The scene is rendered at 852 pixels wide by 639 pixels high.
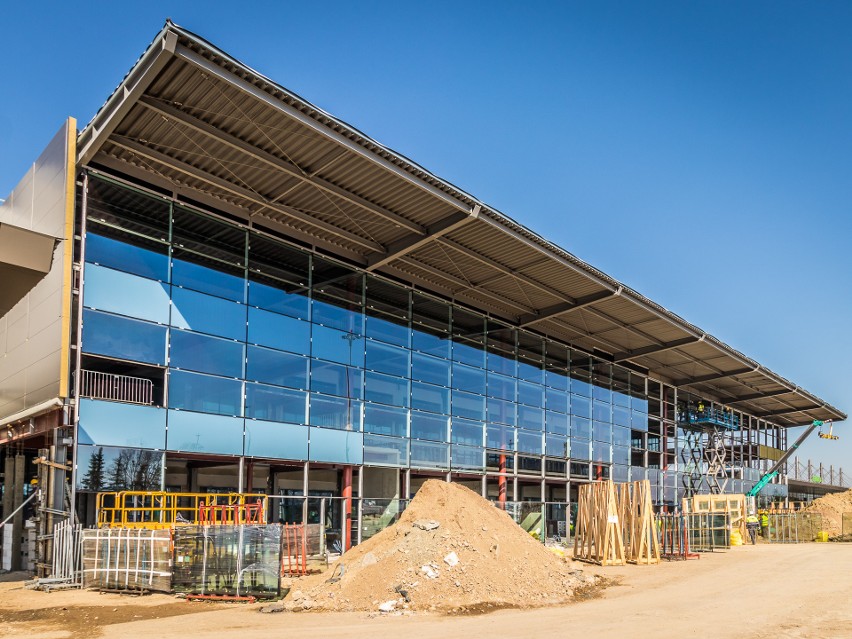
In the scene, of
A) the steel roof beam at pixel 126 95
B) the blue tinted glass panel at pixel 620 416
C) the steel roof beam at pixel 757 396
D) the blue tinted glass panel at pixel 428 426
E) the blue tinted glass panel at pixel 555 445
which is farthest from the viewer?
the steel roof beam at pixel 757 396

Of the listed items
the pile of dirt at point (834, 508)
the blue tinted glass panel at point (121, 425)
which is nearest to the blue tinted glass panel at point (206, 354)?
the blue tinted glass panel at point (121, 425)

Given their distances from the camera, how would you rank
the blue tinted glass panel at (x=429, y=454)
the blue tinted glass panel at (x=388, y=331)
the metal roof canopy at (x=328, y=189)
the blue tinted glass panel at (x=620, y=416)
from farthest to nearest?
1. the blue tinted glass panel at (x=620, y=416)
2. the blue tinted glass panel at (x=429, y=454)
3. the blue tinted glass panel at (x=388, y=331)
4. the metal roof canopy at (x=328, y=189)

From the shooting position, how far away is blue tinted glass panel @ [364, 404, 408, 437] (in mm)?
33625

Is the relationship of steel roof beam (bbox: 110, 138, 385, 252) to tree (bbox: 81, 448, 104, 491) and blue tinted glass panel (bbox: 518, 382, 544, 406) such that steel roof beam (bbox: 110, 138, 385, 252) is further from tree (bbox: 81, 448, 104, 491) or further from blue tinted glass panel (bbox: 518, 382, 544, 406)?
blue tinted glass panel (bbox: 518, 382, 544, 406)

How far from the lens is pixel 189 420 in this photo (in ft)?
87.9

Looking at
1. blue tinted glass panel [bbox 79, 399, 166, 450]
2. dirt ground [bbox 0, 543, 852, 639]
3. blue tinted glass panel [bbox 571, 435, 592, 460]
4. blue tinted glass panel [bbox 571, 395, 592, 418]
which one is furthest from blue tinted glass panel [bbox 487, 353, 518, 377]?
blue tinted glass panel [bbox 79, 399, 166, 450]

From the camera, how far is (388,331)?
35281mm

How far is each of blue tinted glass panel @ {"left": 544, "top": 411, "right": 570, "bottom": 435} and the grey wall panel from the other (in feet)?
84.9

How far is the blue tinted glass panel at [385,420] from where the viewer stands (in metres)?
33.6

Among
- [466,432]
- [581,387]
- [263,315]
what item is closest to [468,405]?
[466,432]

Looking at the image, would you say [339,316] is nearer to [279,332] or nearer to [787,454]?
[279,332]

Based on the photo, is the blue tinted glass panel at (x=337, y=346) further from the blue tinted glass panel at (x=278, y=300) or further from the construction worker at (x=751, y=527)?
the construction worker at (x=751, y=527)

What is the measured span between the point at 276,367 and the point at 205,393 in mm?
3269

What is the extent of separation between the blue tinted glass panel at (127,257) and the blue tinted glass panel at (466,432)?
632 inches
